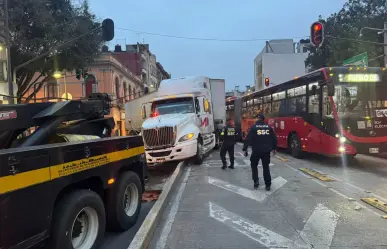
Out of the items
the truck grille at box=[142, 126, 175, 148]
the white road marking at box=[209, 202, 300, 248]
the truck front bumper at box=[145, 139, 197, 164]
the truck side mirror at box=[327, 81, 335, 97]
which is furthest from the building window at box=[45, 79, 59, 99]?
the white road marking at box=[209, 202, 300, 248]

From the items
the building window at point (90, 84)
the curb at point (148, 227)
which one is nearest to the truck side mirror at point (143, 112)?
the curb at point (148, 227)

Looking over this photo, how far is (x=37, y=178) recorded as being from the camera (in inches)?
141

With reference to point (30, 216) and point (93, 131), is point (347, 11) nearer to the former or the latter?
point (93, 131)

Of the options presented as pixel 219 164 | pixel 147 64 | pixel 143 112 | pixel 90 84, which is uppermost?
pixel 147 64

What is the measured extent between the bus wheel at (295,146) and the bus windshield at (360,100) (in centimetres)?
287

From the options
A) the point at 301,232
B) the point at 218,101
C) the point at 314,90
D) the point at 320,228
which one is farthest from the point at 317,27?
the point at 301,232

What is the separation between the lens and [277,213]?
22.1 ft

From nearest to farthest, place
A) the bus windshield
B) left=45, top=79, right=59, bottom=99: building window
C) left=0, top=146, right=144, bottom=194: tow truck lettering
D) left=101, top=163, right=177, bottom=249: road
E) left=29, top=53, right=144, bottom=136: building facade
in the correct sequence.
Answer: left=0, top=146, right=144, bottom=194: tow truck lettering → left=101, top=163, right=177, bottom=249: road → the bus windshield → left=45, top=79, right=59, bottom=99: building window → left=29, top=53, right=144, bottom=136: building facade

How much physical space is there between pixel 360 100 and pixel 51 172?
10.9 metres

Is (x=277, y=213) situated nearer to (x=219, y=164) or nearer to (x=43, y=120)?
(x=43, y=120)

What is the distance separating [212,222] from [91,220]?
2276 mm

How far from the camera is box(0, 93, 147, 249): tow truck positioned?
3375 millimetres

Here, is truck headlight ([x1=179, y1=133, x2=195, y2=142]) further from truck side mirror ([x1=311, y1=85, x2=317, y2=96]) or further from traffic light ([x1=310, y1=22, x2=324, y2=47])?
traffic light ([x1=310, y1=22, x2=324, y2=47])

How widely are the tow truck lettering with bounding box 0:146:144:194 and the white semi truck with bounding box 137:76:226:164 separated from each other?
681 cm
